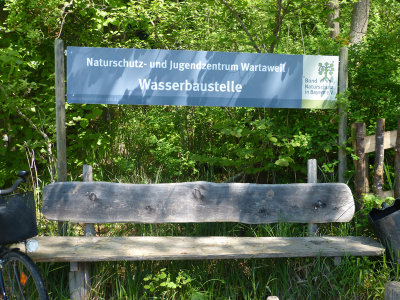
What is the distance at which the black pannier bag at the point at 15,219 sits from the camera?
9.86 ft

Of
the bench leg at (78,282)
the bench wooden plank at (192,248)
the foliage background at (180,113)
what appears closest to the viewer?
the bench wooden plank at (192,248)

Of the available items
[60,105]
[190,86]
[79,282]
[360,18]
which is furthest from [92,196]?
[360,18]

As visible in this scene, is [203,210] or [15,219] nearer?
[15,219]

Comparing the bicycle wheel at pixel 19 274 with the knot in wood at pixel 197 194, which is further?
the knot in wood at pixel 197 194

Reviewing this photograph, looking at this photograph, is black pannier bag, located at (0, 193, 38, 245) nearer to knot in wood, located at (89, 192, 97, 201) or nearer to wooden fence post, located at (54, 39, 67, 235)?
knot in wood, located at (89, 192, 97, 201)

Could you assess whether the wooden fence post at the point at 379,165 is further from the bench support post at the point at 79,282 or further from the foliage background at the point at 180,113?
the bench support post at the point at 79,282

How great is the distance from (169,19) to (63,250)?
3.40 meters

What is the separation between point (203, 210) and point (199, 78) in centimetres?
123

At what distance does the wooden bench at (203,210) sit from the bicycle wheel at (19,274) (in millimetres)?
403

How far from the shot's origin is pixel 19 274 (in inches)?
124

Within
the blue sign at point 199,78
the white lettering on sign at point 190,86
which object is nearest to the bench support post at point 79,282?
the blue sign at point 199,78

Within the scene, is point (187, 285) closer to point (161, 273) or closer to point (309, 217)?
point (161, 273)

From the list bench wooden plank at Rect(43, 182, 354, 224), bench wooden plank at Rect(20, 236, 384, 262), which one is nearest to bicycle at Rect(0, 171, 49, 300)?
bench wooden plank at Rect(20, 236, 384, 262)

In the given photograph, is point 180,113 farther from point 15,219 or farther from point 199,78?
point 15,219
